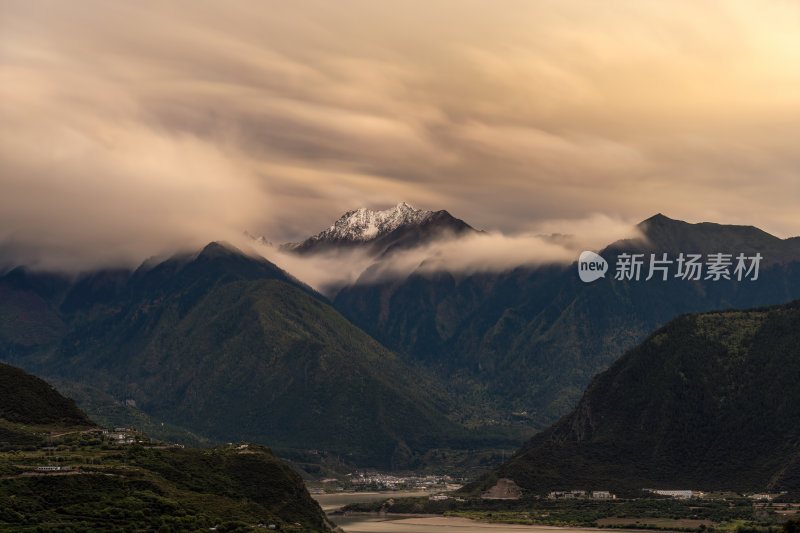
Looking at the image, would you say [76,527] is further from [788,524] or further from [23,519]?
[788,524]

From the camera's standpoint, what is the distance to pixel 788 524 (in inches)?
7574

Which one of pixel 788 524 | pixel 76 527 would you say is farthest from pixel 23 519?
pixel 788 524

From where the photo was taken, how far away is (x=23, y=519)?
199375 mm

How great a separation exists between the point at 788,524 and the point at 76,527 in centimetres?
11833

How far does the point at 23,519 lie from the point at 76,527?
897 cm

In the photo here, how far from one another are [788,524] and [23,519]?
127 meters

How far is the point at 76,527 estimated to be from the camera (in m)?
200
